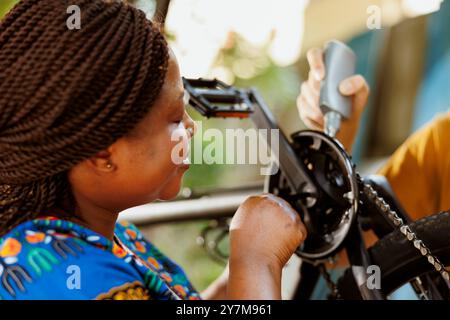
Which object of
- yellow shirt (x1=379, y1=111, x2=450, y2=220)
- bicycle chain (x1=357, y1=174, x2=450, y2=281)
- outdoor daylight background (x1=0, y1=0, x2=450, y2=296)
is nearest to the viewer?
bicycle chain (x1=357, y1=174, x2=450, y2=281)

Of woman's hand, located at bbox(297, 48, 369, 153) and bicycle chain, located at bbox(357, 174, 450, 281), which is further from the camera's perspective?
woman's hand, located at bbox(297, 48, 369, 153)

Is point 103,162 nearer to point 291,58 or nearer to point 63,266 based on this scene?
point 63,266

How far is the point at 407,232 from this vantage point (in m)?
0.82

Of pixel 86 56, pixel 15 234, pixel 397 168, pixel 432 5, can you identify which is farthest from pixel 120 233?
pixel 432 5

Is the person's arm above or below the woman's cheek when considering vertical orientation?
below

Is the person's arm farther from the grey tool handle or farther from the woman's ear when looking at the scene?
the grey tool handle

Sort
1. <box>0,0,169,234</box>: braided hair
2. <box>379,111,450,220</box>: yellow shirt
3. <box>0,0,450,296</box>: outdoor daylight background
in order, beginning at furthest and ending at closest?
<box>0,0,450,296</box>: outdoor daylight background
<box>379,111,450,220</box>: yellow shirt
<box>0,0,169,234</box>: braided hair

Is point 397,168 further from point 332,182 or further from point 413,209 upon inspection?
point 332,182

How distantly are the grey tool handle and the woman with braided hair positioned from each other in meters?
0.27

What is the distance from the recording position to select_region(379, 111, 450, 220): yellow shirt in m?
1.21

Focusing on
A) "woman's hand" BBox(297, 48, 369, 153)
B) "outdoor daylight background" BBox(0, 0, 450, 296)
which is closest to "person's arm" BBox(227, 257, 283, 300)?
"woman's hand" BBox(297, 48, 369, 153)

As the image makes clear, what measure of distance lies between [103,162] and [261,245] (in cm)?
21

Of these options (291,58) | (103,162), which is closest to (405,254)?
(103,162)
